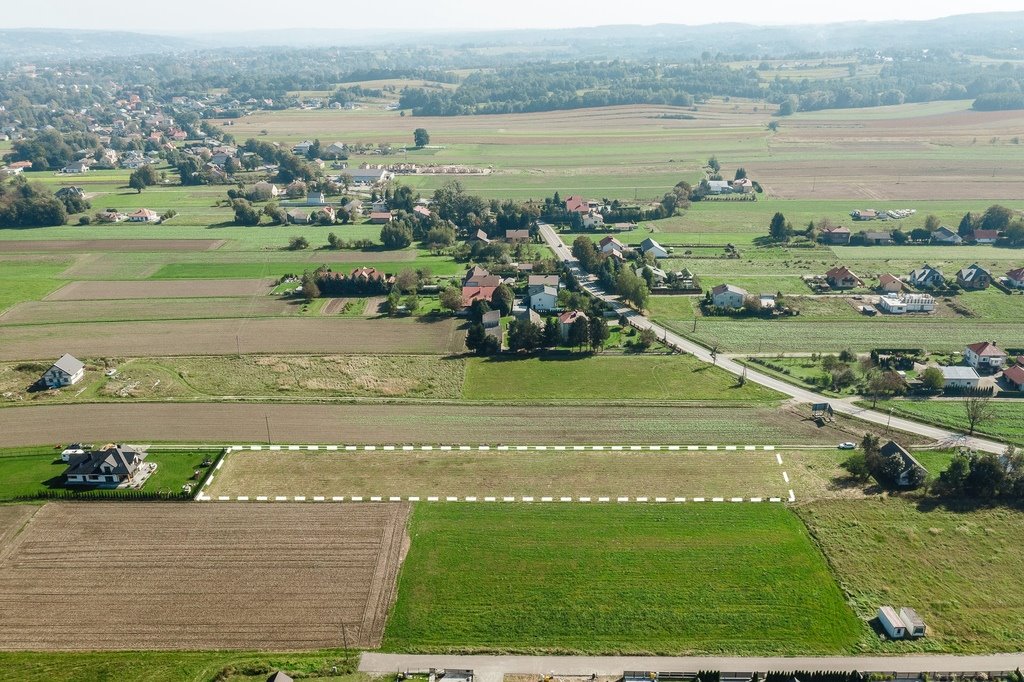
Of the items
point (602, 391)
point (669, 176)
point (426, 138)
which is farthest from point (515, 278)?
point (426, 138)

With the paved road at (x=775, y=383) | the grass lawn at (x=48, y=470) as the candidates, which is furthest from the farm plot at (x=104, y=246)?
the paved road at (x=775, y=383)

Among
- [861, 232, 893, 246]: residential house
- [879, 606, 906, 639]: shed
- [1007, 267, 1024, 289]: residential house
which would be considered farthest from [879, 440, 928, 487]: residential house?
[861, 232, 893, 246]: residential house

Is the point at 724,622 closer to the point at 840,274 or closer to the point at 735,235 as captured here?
the point at 840,274

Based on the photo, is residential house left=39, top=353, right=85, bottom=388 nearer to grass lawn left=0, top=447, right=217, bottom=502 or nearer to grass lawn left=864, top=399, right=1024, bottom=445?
grass lawn left=0, top=447, right=217, bottom=502

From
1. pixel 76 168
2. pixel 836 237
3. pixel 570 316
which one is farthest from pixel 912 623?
pixel 76 168

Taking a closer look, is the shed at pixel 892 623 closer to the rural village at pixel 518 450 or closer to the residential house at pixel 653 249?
the rural village at pixel 518 450

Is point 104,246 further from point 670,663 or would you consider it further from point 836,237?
point 836,237
